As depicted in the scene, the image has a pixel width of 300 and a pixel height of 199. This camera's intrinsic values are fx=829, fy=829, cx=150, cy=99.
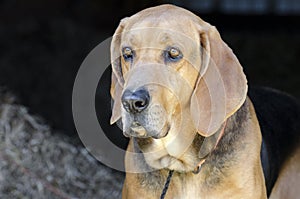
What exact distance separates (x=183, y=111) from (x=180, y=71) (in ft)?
0.75

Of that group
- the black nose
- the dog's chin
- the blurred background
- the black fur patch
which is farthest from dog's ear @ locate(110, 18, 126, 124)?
the blurred background

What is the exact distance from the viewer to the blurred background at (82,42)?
8.14 metres

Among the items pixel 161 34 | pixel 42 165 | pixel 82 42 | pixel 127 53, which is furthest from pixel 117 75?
pixel 82 42

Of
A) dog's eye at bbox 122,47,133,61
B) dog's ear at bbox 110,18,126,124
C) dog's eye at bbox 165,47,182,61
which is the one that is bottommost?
dog's ear at bbox 110,18,126,124

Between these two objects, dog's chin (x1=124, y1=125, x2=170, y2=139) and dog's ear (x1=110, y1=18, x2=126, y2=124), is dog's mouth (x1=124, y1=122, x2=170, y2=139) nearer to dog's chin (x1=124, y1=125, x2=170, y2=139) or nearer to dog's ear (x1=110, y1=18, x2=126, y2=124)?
dog's chin (x1=124, y1=125, x2=170, y2=139)

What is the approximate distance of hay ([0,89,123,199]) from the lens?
6582mm

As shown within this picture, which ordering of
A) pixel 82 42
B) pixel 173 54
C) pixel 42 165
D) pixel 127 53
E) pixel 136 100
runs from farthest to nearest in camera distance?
pixel 82 42
pixel 42 165
pixel 127 53
pixel 173 54
pixel 136 100

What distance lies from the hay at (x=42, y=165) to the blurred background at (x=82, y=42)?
0.57 ft

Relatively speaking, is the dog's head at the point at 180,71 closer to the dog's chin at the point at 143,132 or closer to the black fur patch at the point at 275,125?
the dog's chin at the point at 143,132

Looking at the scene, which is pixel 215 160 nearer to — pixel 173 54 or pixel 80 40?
pixel 173 54

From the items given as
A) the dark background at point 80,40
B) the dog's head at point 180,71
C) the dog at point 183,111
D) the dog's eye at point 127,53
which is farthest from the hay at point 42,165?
the dog's eye at point 127,53

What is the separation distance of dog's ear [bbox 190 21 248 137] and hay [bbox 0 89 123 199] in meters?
2.56

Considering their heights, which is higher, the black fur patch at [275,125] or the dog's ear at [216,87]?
the dog's ear at [216,87]

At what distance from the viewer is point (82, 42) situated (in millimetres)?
9609
